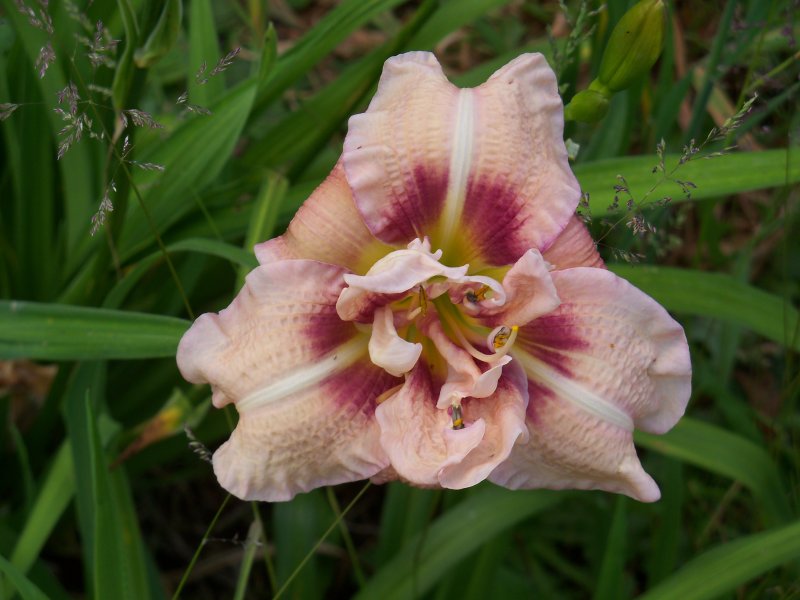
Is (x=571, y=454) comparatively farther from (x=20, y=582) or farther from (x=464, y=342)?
(x=20, y=582)

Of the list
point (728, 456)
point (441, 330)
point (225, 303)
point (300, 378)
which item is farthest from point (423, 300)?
point (225, 303)

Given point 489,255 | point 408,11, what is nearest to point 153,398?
point 489,255

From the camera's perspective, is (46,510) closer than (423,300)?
No

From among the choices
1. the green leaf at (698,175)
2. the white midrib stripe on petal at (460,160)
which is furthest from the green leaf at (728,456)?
the white midrib stripe on petal at (460,160)

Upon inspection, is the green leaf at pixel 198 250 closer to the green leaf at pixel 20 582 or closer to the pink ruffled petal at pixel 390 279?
the pink ruffled petal at pixel 390 279

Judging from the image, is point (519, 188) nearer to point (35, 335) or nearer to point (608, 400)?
point (608, 400)
